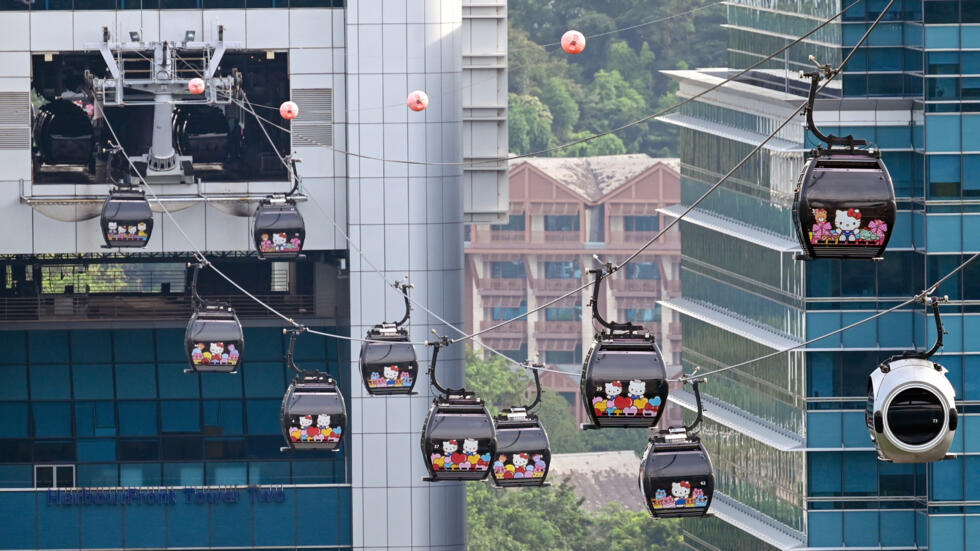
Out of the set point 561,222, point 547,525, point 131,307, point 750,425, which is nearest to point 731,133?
point 750,425

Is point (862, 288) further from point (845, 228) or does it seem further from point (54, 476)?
point (845, 228)

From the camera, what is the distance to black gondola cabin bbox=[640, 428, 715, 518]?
156 feet

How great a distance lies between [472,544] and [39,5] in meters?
68.3

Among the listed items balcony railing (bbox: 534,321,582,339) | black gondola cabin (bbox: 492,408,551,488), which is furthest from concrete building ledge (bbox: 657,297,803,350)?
balcony railing (bbox: 534,321,582,339)

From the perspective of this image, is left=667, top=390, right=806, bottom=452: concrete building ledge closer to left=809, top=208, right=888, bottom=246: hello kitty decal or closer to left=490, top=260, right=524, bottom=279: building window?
left=809, top=208, right=888, bottom=246: hello kitty decal

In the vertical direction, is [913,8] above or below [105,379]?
above

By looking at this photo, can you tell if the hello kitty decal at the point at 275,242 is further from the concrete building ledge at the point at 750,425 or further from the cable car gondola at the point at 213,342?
the concrete building ledge at the point at 750,425

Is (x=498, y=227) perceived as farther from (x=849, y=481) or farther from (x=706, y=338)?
(x=849, y=481)

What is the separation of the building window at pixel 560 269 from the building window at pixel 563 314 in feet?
7.84

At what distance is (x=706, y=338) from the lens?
8762cm

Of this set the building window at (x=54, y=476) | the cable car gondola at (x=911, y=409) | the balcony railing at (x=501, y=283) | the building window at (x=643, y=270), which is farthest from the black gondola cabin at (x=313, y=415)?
the building window at (x=643, y=270)

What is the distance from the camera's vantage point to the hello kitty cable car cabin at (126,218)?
6638cm

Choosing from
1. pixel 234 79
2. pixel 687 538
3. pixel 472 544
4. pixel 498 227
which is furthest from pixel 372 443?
pixel 498 227

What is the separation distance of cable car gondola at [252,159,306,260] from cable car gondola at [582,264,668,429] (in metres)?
23.6
